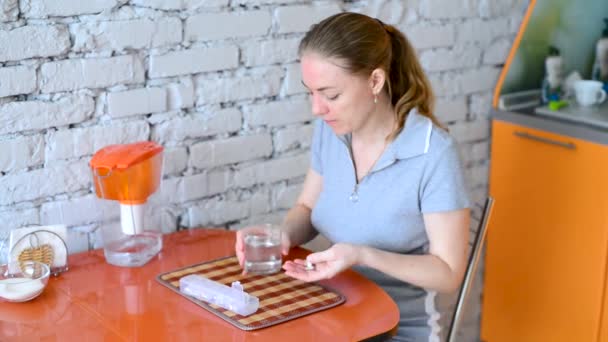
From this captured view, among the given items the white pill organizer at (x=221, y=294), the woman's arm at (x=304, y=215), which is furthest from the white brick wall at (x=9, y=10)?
the woman's arm at (x=304, y=215)

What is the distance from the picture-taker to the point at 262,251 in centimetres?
162

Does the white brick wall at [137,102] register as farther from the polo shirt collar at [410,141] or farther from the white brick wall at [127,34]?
the polo shirt collar at [410,141]

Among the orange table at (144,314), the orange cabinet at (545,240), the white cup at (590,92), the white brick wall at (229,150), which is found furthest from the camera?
the white cup at (590,92)

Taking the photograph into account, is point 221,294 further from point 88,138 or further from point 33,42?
point 33,42

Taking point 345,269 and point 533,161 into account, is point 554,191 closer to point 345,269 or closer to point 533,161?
point 533,161

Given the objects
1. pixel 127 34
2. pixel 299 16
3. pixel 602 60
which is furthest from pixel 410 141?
pixel 602 60

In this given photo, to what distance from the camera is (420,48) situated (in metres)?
2.23

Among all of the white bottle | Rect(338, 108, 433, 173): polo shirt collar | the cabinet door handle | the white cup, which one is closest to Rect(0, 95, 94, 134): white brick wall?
Rect(338, 108, 433, 173): polo shirt collar

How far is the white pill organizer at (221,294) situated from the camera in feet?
4.65

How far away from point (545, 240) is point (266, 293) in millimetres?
1028

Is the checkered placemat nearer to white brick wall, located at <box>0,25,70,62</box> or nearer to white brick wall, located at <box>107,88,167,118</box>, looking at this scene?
white brick wall, located at <box>107,88,167,118</box>

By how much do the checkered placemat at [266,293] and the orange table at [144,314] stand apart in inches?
0.6

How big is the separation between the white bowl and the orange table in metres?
0.02

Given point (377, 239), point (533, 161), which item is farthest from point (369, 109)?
point (533, 161)
